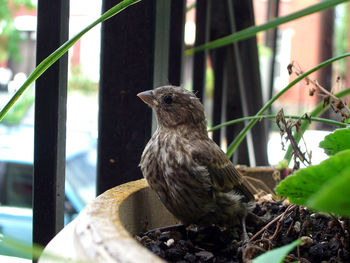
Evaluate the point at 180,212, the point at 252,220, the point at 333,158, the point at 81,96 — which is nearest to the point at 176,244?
the point at 180,212

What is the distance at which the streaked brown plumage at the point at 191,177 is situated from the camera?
924mm

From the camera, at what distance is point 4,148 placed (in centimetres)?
409

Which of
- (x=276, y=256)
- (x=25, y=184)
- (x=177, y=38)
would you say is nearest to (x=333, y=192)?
(x=276, y=256)

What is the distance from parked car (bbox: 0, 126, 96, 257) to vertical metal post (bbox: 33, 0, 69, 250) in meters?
2.78

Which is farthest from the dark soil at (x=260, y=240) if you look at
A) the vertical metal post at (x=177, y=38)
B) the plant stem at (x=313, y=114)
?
the vertical metal post at (x=177, y=38)

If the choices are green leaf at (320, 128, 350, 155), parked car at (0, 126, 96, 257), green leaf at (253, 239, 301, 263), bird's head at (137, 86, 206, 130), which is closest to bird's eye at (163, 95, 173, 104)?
bird's head at (137, 86, 206, 130)

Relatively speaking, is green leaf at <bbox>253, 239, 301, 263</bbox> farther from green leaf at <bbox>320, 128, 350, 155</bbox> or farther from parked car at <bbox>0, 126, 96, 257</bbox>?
parked car at <bbox>0, 126, 96, 257</bbox>

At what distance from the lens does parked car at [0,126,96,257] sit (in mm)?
3633

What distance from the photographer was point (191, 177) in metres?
0.92

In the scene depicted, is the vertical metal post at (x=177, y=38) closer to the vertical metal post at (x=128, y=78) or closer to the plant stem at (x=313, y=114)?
the vertical metal post at (x=128, y=78)

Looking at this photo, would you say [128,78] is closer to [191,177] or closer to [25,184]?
[191,177]

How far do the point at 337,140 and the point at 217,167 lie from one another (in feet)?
1.12

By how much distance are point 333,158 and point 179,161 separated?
503mm

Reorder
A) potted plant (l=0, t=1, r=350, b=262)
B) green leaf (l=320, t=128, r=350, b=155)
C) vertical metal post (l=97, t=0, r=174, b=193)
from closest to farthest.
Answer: potted plant (l=0, t=1, r=350, b=262)
green leaf (l=320, t=128, r=350, b=155)
vertical metal post (l=97, t=0, r=174, b=193)
